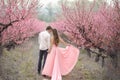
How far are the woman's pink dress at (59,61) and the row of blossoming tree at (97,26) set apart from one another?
1971mm

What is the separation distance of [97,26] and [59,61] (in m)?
4.21

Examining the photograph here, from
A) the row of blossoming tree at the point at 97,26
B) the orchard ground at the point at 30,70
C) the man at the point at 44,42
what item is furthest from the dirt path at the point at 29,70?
the man at the point at 44,42

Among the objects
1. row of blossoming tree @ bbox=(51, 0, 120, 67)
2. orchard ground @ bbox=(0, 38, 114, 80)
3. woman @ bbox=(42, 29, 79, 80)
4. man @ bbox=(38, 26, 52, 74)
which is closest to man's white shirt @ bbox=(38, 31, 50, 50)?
man @ bbox=(38, 26, 52, 74)

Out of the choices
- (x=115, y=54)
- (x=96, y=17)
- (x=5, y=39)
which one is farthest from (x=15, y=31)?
(x=115, y=54)

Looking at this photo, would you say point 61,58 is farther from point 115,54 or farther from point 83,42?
point 83,42

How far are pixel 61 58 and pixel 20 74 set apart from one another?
7.40 ft

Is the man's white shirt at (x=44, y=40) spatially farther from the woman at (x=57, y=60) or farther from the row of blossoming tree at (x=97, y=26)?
the row of blossoming tree at (x=97, y=26)

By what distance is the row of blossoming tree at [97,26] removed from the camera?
549 inches

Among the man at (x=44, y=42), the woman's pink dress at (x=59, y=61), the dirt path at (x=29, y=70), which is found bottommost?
the dirt path at (x=29, y=70)

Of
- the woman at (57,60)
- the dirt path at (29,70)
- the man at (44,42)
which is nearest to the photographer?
the woman at (57,60)

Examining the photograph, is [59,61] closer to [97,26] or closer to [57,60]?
[57,60]

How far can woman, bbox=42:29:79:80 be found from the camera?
40.7 ft

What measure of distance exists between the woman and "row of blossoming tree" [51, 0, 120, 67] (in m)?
1.97

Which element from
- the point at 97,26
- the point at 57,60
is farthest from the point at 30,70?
the point at 97,26
